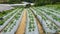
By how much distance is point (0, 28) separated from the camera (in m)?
4.08

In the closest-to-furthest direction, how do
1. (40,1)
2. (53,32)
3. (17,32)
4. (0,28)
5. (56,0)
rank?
(53,32) < (17,32) < (0,28) < (40,1) < (56,0)

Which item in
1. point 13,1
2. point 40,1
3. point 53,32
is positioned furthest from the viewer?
point 13,1

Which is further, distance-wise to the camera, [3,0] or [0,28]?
[3,0]

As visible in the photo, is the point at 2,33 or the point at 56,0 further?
the point at 56,0

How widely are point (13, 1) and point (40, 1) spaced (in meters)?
4.04

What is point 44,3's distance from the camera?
15.9 m

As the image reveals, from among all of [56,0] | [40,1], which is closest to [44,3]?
[40,1]

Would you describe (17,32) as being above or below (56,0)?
above

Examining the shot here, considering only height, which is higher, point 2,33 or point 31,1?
point 2,33

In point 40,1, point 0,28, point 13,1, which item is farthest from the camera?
point 13,1

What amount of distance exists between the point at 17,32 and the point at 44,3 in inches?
489

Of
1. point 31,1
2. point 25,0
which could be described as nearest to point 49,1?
point 31,1

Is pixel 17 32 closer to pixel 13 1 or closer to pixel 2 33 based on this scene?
pixel 2 33

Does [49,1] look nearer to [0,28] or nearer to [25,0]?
[25,0]
